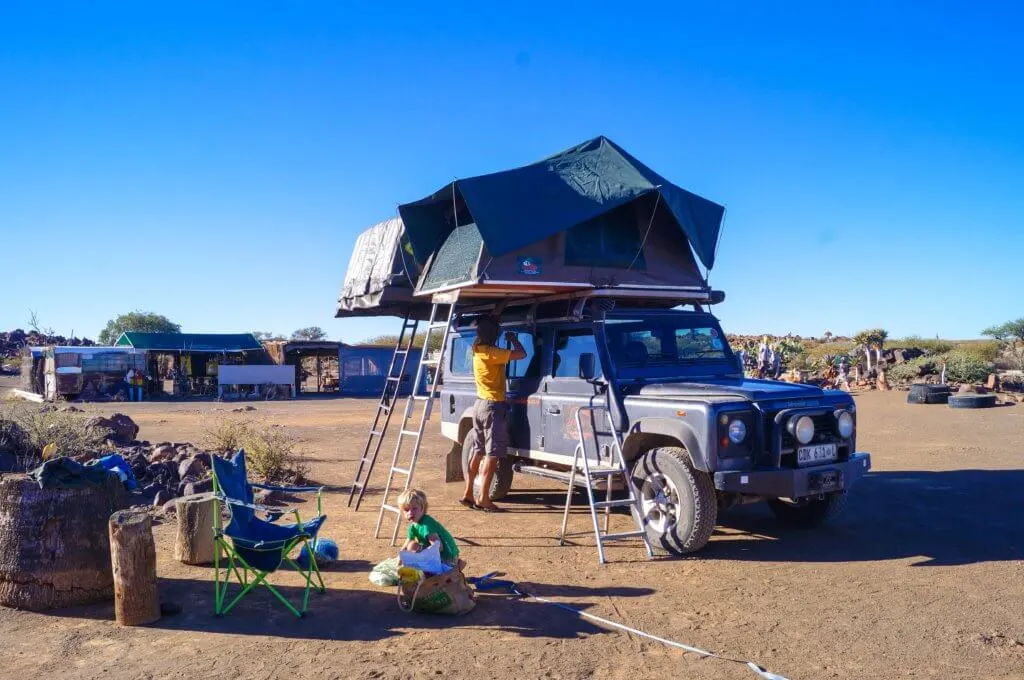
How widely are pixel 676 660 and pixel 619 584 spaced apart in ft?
4.91

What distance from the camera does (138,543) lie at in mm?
5320

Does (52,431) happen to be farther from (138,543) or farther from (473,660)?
(473,660)

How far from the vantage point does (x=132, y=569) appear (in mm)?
5312

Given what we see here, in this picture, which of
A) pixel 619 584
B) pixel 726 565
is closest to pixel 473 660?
pixel 619 584

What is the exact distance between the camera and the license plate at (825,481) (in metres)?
6.63

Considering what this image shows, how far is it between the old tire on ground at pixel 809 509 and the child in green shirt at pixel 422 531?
3.73 metres

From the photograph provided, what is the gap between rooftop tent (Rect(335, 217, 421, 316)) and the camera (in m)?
9.23

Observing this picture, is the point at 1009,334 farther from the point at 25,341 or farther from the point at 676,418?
the point at 25,341

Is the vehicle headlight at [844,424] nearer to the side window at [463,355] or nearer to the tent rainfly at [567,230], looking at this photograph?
the tent rainfly at [567,230]

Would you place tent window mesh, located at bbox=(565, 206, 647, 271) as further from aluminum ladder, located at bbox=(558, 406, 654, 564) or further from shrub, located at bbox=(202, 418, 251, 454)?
shrub, located at bbox=(202, 418, 251, 454)

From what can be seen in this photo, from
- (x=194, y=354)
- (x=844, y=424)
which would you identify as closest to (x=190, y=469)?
(x=844, y=424)

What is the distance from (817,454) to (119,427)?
11547 millimetres

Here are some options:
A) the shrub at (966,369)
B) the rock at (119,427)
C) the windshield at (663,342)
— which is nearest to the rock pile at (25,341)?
the rock at (119,427)

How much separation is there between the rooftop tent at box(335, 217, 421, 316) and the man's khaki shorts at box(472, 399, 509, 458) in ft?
5.37
